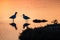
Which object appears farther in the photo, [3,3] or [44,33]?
[3,3]

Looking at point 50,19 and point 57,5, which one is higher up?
point 57,5

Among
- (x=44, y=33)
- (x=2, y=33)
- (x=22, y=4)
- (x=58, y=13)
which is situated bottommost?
(x=2, y=33)

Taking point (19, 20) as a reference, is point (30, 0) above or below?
above

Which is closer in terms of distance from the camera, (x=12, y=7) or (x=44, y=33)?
(x=44, y=33)

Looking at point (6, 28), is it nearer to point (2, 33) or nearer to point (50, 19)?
point (2, 33)

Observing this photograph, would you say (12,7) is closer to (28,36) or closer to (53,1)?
(53,1)

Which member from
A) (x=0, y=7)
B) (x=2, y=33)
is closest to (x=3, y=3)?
(x=0, y=7)

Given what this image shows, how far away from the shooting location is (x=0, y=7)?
6.22 feet

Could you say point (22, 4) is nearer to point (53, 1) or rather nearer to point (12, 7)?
point (12, 7)

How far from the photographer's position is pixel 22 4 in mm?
1870

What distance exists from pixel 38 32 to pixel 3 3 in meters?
0.94

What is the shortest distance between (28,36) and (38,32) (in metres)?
0.11

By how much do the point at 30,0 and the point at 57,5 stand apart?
38cm

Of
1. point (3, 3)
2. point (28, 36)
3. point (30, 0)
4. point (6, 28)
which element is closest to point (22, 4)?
point (30, 0)
